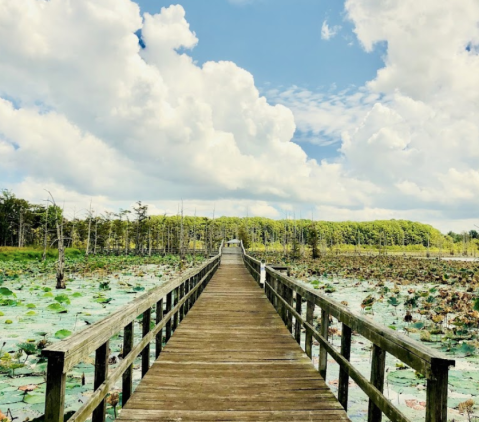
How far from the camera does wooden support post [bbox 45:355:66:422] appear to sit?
2012 mm

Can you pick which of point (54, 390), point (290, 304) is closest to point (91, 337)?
point (54, 390)

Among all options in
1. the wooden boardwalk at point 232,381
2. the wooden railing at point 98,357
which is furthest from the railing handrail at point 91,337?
the wooden boardwalk at point 232,381

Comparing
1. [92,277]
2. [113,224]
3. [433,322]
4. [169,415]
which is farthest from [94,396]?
[113,224]

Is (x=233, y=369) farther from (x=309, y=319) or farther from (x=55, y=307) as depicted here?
(x=55, y=307)

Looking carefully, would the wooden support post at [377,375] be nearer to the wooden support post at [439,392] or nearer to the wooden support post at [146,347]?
the wooden support post at [439,392]

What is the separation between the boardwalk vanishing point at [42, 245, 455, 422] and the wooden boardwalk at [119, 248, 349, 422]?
0.01 m

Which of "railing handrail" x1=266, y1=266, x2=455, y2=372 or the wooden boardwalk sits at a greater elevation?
"railing handrail" x1=266, y1=266, x2=455, y2=372

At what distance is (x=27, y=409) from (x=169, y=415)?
2.32m

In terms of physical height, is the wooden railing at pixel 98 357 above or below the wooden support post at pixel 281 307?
above

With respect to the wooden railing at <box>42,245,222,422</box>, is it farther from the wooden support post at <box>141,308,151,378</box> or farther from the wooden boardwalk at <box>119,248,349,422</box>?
the wooden boardwalk at <box>119,248,349,422</box>

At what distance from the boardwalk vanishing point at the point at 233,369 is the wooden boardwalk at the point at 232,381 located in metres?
0.01

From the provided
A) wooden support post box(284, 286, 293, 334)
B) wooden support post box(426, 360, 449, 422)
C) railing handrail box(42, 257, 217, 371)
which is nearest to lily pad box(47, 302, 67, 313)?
wooden support post box(284, 286, 293, 334)

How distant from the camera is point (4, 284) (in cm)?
1786

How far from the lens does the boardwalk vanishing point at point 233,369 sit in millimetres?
2141
